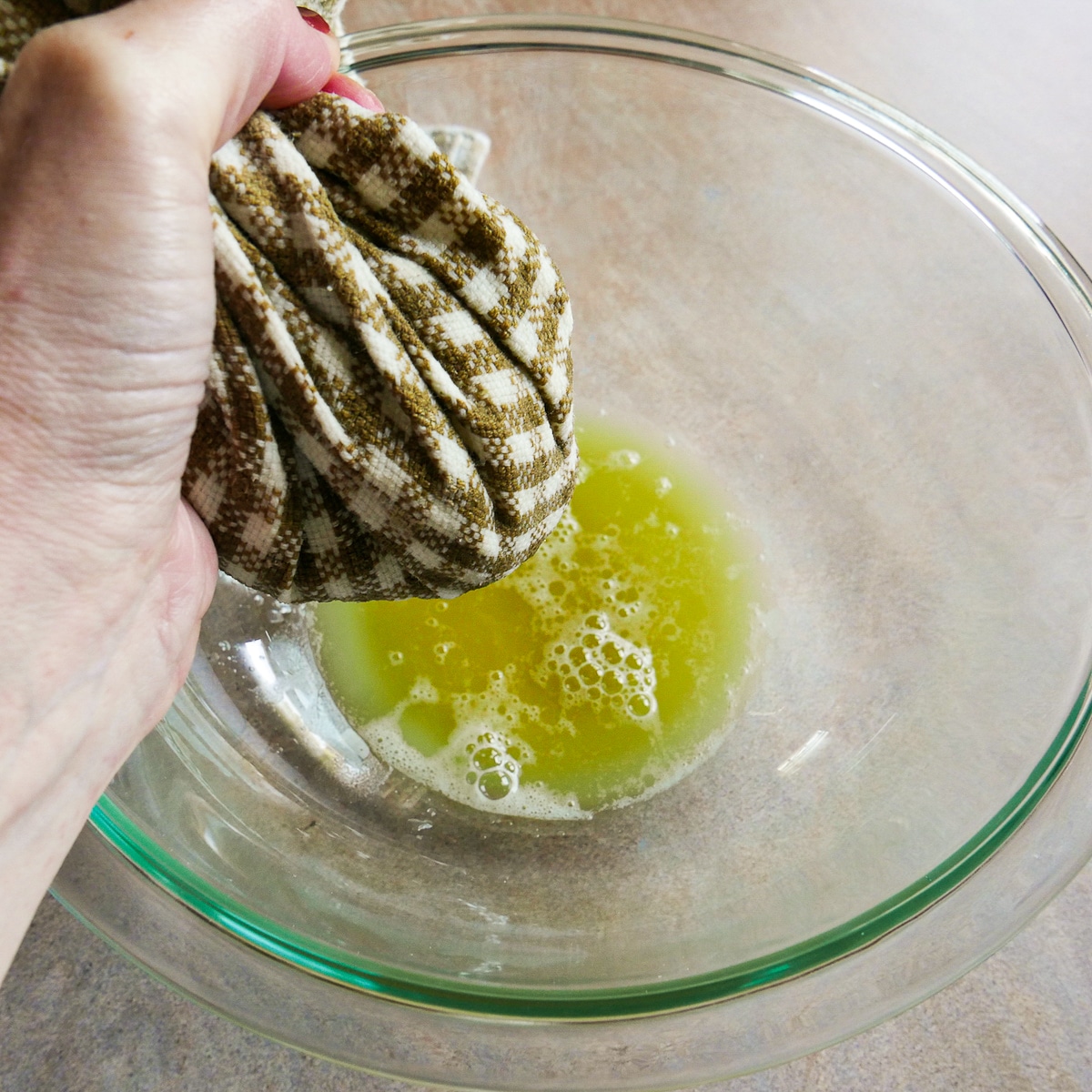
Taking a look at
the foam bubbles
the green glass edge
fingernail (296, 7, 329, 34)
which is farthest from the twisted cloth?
the foam bubbles

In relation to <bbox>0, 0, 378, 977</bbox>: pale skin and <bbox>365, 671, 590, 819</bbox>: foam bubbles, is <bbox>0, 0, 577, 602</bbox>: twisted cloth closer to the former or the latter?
<bbox>0, 0, 378, 977</bbox>: pale skin

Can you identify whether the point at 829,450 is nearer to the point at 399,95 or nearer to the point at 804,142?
the point at 804,142

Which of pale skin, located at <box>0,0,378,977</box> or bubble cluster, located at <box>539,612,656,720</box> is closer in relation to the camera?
pale skin, located at <box>0,0,378,977</box>

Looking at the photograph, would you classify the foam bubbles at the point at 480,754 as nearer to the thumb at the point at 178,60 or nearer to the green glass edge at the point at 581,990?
the green glass edge at the point at 581,990

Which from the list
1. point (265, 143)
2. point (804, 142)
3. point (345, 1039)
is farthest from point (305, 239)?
point (804, 142)

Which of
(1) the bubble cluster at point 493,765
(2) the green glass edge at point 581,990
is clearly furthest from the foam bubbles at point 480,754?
(2) the green glass edge at point 581,990
